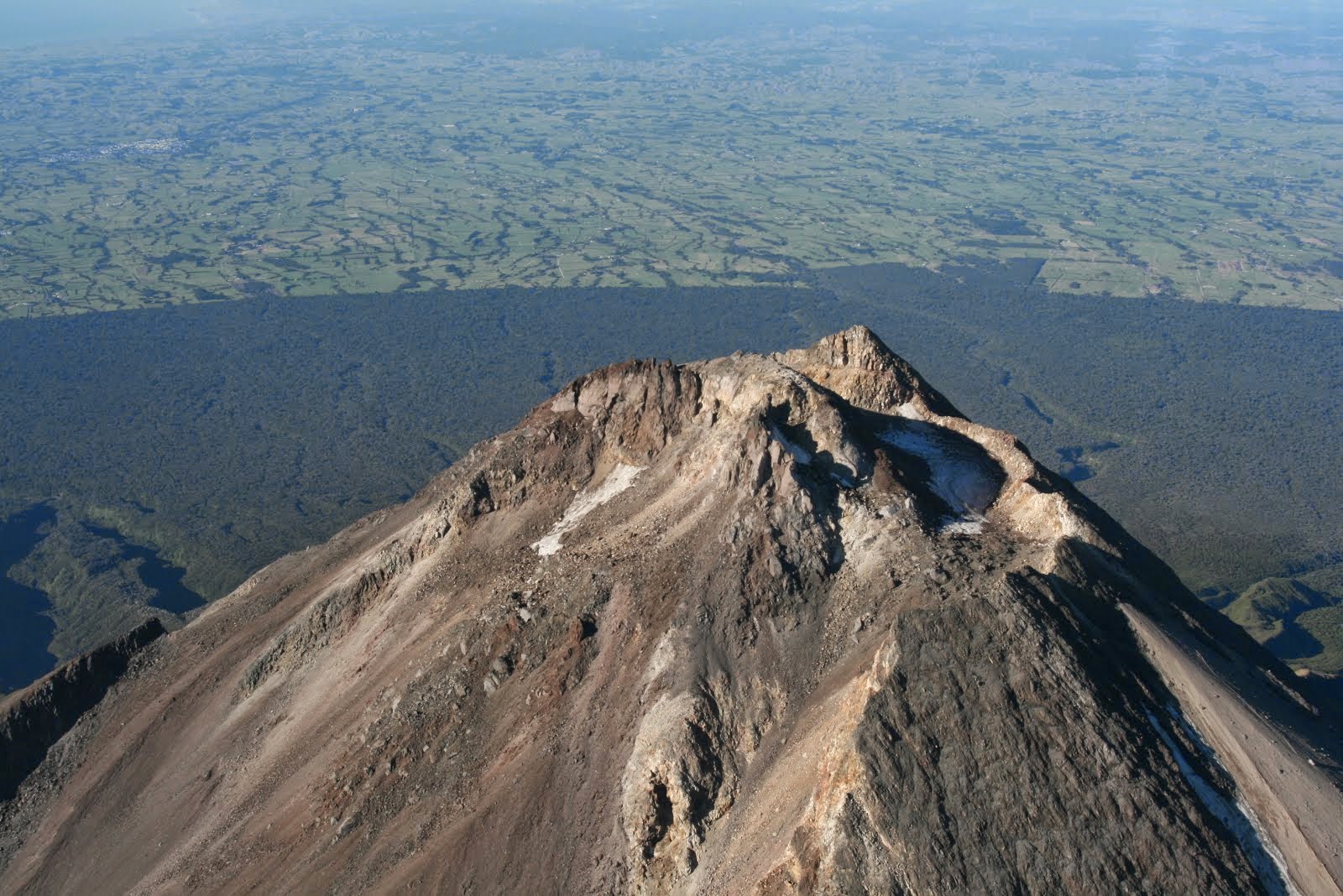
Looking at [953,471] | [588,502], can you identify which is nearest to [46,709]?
[588,502]

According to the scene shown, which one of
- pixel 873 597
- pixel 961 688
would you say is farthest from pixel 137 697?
pixel 961 688

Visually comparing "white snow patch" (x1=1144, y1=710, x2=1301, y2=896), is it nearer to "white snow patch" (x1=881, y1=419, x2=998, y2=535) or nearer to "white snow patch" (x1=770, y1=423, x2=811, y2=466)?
"white snow patch" (x1=881, y1=419, x2=998, y2=535)

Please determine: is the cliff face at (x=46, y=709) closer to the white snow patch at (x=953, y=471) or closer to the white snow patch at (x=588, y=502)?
the white snow patch at (x=588, y=502)

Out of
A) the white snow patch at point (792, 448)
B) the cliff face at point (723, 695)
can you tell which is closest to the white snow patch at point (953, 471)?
the cliff face at point (723, 695)

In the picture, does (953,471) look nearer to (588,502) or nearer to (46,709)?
(588,502)

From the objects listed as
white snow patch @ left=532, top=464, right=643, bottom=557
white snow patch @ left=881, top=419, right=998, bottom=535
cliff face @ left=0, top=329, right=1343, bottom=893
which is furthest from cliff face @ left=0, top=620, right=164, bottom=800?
white snow patch @ left=881, top=419, right=998, bottom=535

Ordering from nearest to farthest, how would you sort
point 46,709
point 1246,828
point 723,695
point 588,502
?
1. point 1246,828
2. point 723,695
3. point 588,502
4. point 46,709
